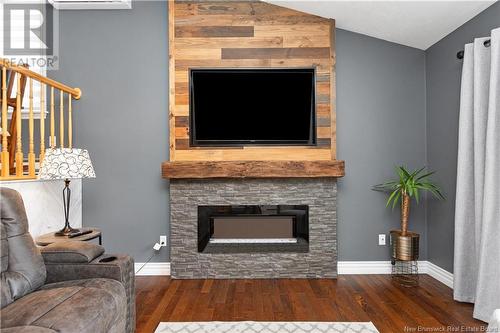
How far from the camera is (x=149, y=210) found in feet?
12.5

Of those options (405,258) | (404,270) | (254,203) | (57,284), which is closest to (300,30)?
(254,203)

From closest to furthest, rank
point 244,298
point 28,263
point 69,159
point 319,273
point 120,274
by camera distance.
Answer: point 28,263, point 120,274, point 69,159, point 244,298, point 319,273

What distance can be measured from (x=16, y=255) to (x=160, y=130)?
2.12 meters

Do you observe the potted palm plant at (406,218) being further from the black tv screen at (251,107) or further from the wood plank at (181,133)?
the wood plank at (181,133)

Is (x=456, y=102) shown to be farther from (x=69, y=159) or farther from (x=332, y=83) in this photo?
(x=69, y=159)

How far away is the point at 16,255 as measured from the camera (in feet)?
6.25

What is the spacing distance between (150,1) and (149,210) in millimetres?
2379

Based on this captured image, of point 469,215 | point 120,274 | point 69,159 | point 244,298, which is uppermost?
point 69,159

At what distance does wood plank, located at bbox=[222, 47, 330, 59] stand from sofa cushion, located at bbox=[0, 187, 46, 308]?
2.50 metres

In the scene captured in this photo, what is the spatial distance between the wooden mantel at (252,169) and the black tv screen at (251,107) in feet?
0.87

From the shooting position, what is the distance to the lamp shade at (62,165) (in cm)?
259

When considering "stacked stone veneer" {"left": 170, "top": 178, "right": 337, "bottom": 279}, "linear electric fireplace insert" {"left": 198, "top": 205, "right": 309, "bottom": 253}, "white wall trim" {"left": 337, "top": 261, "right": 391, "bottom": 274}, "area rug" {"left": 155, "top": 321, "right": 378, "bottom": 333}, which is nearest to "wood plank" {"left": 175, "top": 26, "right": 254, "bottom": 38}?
"stacked stone veneer" {"left": 170, "top": 178, "right": 337, "bottom": 279}

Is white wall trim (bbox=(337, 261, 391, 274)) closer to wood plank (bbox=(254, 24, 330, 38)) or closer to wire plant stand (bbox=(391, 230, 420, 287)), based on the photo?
wire plant stand (bbox=(391, 230, 420, 287))

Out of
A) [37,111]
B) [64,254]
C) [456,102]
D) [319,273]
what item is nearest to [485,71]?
[456,102]
